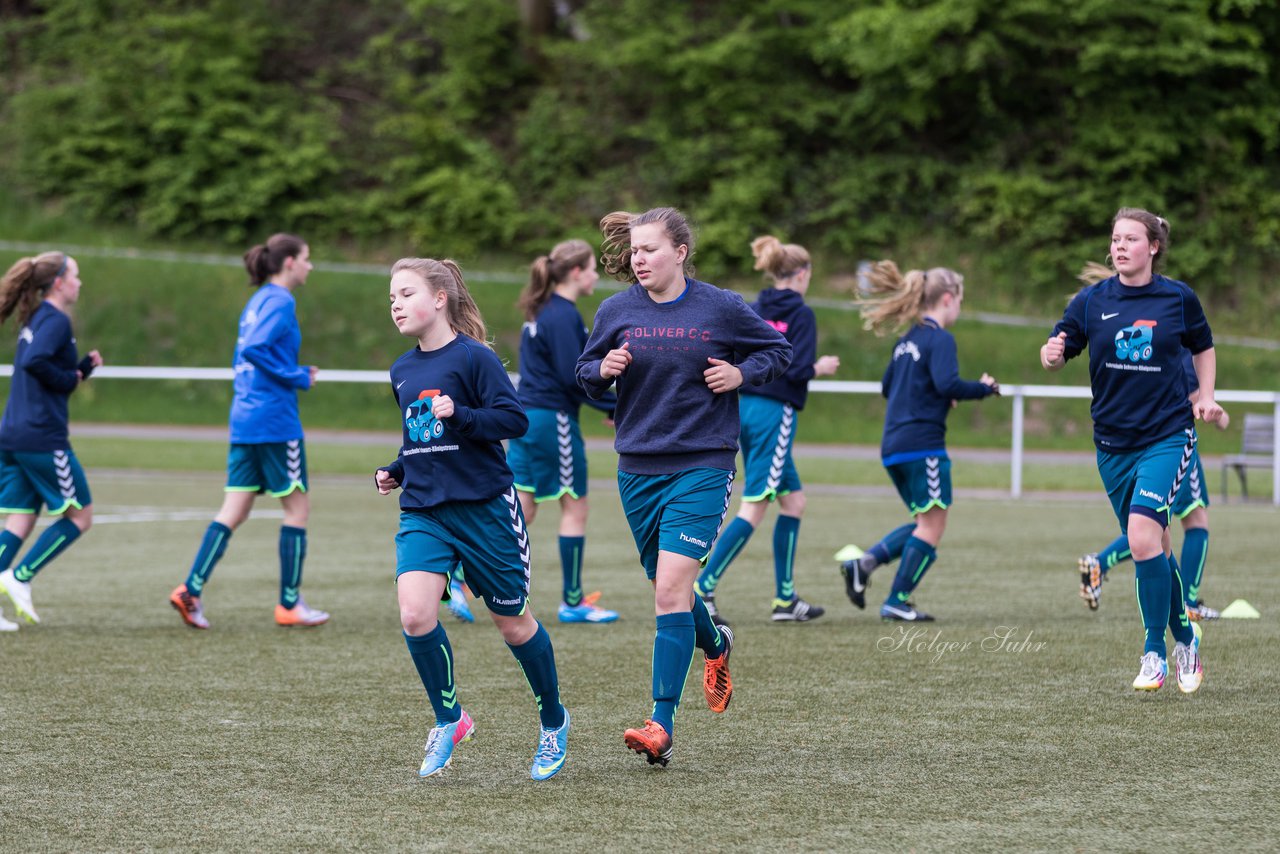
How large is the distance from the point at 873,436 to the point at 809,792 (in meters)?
22.2

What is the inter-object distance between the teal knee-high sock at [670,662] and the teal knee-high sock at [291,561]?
3.58 metres

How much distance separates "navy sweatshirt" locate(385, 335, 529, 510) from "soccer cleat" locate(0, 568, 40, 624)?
3.92 metres

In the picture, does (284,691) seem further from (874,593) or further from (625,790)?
(874,593)

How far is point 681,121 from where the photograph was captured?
36.6 m

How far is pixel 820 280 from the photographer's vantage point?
112ft

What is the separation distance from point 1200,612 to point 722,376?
4470mm

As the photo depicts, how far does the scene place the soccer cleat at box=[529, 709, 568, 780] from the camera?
525 centimetres

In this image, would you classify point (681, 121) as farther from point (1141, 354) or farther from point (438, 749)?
point (438, 749)

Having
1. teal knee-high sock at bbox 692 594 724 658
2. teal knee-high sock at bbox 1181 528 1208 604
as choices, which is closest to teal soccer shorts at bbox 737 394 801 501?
teal knee-high sock at bbox 1181 528 1208 604

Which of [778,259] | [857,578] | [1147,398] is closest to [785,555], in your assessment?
[857,578]

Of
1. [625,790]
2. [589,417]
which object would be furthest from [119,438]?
[625,790]

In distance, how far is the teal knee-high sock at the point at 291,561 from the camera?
8.60 metres

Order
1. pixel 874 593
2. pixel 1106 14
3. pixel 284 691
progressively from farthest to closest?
pixel 1106 14 < pixel 874 593 < pixel 284 691
